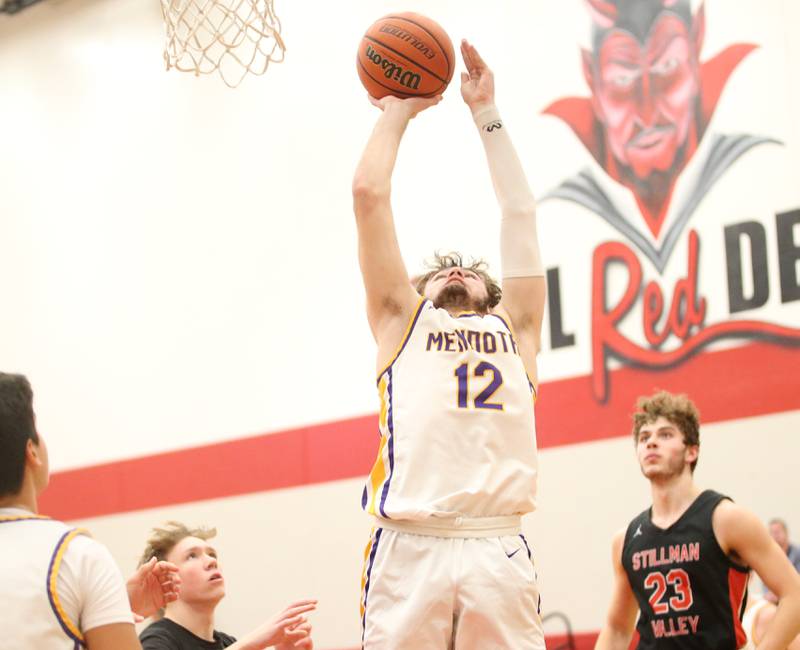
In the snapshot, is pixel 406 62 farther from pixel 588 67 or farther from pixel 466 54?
pixel 588 67

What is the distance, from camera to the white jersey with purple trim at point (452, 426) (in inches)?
154

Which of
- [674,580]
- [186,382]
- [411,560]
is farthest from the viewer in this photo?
[186,382]

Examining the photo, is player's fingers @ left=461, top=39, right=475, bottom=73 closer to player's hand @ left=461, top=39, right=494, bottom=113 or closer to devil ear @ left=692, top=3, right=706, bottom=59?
player's hand @ left=461, top=39, right=494, bottom=113

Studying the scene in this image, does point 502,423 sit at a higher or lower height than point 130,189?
lower

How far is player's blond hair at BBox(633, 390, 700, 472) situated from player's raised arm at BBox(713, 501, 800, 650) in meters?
0.41

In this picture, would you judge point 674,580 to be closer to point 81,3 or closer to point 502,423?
point 502,423

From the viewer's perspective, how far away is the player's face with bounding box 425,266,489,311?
14.3 feet

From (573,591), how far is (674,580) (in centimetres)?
208

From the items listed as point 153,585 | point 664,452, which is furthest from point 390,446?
point 664,452

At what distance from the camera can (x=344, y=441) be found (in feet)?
29.8

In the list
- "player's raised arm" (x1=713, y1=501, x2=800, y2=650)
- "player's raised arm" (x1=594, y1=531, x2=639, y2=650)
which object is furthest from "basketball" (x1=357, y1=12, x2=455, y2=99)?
"player's raised arm" (x1=594, y1=531, x2=639, y2=650)

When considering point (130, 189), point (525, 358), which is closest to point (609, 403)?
point (525, 358)

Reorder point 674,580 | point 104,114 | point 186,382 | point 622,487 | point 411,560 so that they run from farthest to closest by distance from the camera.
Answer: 1. point 104,114
2. point 186,382
3. point 622,487
4. point 674,580
5. point 411,560

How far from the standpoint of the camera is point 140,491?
10.4m
